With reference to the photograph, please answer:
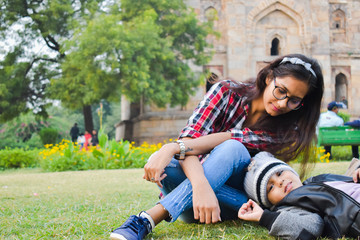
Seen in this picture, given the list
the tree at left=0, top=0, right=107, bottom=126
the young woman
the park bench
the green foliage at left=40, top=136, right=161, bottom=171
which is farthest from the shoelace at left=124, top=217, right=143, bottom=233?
the tree at left=0, top=0, right=107, bottom=126

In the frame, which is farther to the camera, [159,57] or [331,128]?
[159,57]

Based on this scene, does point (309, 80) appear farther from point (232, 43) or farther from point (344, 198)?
point (232, 43)

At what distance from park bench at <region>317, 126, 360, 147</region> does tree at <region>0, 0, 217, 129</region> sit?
21.7ft

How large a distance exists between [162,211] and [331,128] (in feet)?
24.6

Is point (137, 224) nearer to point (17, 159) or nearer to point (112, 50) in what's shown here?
point (17, 159)

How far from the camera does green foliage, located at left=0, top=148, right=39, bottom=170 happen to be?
1139 centimetres

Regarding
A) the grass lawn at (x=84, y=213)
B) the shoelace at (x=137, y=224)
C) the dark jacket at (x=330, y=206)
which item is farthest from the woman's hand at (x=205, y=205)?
the dark jacket at (x=330, y=206)

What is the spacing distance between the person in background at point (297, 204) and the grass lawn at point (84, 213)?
0.19 meters

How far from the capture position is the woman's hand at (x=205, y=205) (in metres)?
2.08

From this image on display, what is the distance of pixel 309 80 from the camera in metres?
2.40

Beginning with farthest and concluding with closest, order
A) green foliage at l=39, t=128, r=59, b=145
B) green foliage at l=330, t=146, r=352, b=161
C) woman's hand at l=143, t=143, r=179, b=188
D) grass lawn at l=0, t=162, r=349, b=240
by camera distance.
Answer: green foliage at l=39, t=128, r=59, b=145
green foliage at l=330, t=146, r=352, b=161
grass lawn at l=0, t=162, r=349, b=240
woman's hand at l=143, t=143, r=179, b=188

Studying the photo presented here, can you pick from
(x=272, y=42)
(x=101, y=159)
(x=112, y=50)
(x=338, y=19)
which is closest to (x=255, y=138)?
(x=101, y=159)

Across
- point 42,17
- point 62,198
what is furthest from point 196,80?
point 62,198

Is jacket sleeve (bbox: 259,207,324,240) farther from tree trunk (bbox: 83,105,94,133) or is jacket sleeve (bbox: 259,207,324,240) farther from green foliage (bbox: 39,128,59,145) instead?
green foliage (bbox: 39,128,59,145)
